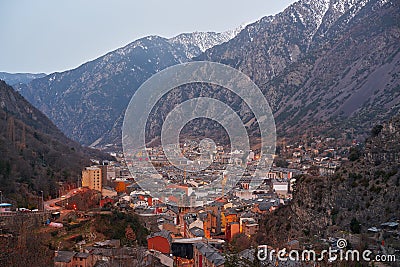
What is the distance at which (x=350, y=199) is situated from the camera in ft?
50.4

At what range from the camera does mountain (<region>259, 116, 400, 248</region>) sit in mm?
14094

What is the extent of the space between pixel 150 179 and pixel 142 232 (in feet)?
63.8

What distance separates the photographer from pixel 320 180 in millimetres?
17672

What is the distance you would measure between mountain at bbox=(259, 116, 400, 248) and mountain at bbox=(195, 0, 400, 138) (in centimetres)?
2542

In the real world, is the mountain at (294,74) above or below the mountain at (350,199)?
above

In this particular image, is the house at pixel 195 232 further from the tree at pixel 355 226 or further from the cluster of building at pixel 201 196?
the tree at pixel 355 226

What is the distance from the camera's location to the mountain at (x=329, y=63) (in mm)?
52625

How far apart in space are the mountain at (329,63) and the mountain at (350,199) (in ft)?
83.4

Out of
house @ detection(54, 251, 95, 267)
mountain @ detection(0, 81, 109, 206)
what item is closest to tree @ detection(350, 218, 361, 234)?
house @ detection(54, 251, 95, 267)

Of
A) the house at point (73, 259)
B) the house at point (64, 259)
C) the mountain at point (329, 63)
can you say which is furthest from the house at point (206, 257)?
the mountain at point (329, 63)

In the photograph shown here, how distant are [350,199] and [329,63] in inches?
2117

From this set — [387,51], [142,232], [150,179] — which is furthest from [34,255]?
[387,51]

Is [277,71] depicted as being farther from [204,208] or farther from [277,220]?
[277,220]

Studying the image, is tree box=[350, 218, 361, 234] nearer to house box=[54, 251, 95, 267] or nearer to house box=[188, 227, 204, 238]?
house box=[54, 251, 95, 267]
